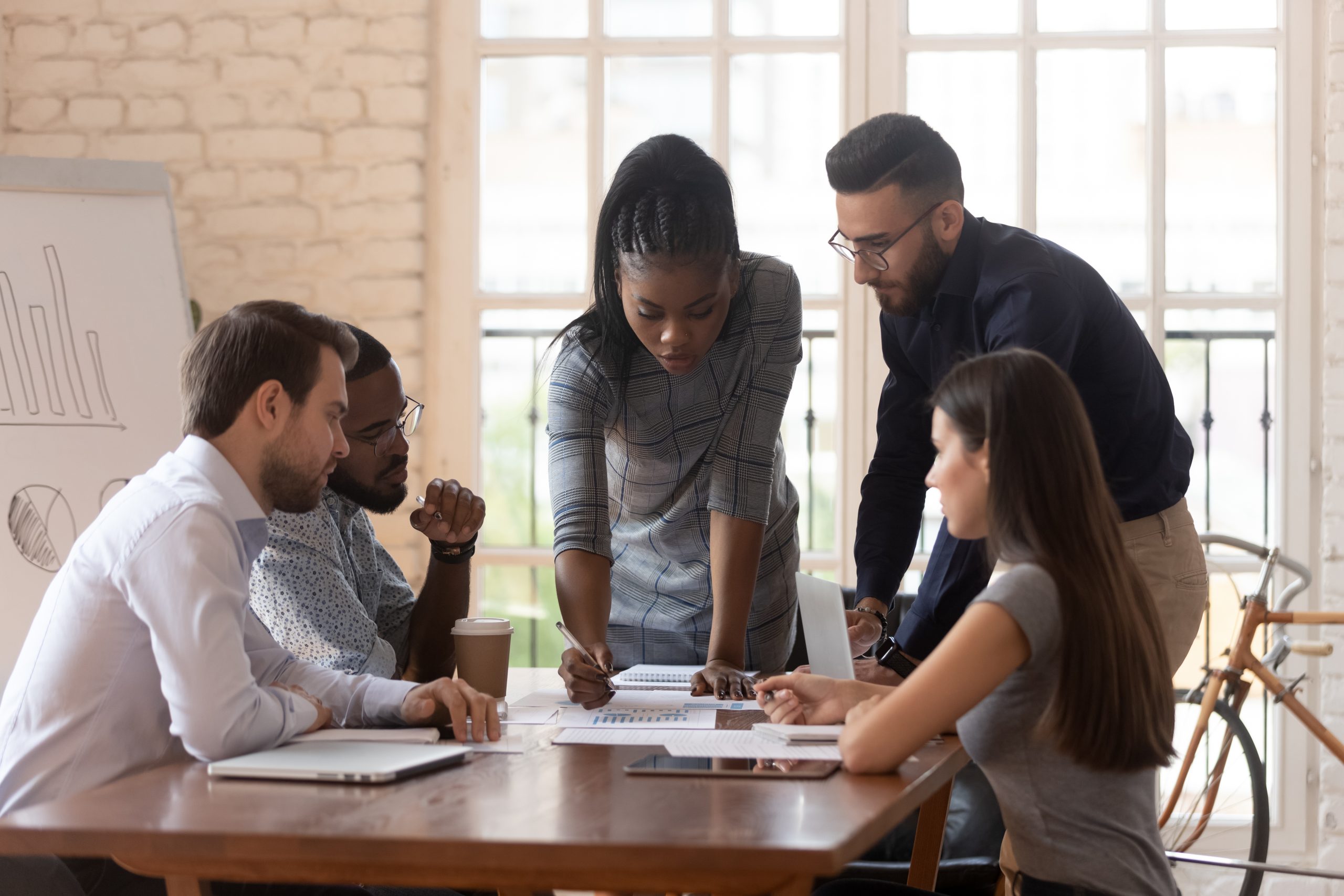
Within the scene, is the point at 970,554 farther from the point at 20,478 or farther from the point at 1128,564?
the point at 20,478

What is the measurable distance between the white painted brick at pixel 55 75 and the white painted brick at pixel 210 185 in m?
0.41

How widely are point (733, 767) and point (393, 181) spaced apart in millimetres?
2609

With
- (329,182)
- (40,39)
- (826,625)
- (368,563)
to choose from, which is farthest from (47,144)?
(826,625)

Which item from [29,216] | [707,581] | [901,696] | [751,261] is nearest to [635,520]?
[707,581]

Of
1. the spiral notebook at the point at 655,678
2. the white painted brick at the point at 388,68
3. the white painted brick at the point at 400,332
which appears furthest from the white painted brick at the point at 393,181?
the spiral notebook at the point at 655,678

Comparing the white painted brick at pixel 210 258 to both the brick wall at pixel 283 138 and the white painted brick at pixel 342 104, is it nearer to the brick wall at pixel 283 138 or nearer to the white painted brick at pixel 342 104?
the brick wall at pixel 283 138

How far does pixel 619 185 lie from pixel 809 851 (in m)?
1.19

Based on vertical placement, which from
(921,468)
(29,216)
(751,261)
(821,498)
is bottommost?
(821,498)

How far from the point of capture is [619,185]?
70.9 inches

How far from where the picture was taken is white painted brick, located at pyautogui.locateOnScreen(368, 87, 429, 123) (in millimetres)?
3359

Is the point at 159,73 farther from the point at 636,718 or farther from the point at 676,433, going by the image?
the point at 636,718

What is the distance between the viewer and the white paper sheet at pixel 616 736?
4.17ft

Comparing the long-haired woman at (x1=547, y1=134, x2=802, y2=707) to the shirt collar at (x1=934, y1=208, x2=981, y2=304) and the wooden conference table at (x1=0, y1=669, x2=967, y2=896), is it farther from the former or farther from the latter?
the wooden conference table at (x1=0, y1=669, x2=967, y2=896)

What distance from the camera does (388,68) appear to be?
3359 mm
